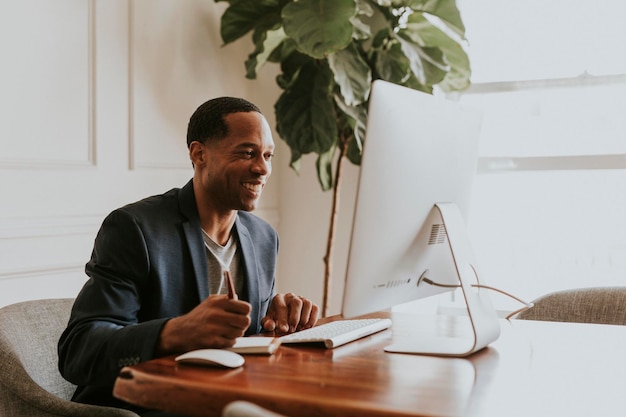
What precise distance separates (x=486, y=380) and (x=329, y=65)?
192 centimetres

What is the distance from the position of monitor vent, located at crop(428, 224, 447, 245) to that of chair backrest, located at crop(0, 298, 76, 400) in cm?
88

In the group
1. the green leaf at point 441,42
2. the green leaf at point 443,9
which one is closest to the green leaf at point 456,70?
the green leaf at point 441,42

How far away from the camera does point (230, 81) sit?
3.53 meters

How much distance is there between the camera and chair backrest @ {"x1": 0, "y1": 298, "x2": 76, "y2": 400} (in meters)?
1.60

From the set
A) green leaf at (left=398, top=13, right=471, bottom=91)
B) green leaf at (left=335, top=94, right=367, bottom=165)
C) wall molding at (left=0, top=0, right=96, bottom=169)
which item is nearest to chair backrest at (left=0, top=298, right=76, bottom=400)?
wall molding at (left=0, top=0, right=96, bottom=169)

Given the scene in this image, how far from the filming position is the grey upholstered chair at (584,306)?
2.19 meters

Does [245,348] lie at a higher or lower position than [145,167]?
lower

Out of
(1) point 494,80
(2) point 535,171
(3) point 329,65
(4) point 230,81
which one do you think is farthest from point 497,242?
(4) point 230,81

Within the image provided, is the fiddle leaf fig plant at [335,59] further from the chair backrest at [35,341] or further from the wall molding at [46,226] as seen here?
the chair backrest at [35,341]

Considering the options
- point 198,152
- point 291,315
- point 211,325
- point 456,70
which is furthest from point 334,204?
point 211,325

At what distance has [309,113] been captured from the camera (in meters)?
3.06

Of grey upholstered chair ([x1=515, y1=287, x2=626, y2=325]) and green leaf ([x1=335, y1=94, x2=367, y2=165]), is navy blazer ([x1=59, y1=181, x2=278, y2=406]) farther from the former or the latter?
green leaf ([x1=335, y1=94, x2=367, y2=165])

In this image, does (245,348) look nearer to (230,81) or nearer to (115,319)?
(115,319)

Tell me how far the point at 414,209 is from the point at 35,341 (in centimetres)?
90
